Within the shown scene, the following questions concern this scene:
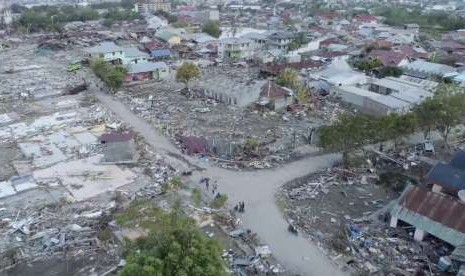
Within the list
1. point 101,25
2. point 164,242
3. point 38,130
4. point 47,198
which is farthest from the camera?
point 101,25

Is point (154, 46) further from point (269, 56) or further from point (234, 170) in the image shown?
point (234, 170)

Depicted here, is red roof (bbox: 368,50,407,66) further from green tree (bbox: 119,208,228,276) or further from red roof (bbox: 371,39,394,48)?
green tree (bbox: 119,208,228,276)

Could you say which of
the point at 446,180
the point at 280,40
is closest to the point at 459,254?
the point at 446,180

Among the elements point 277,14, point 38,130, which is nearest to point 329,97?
point 38,130

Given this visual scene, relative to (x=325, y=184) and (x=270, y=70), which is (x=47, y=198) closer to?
(x=325, y=184)

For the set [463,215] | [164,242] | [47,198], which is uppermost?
[164,242]

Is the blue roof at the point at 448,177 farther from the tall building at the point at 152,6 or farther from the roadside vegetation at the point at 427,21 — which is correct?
the tall building at the point at 152,6

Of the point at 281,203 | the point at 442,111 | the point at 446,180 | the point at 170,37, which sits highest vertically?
the point at 442,111

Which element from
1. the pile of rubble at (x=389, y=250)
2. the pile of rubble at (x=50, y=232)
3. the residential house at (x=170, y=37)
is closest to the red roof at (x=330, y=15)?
the residential house at (x=170, y=37)
